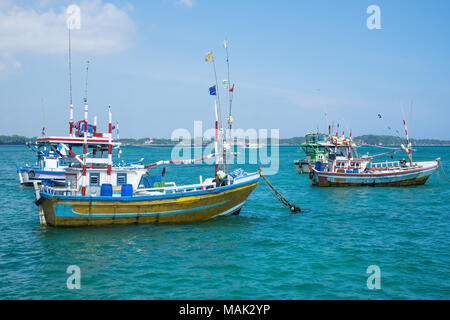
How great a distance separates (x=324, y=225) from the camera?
22.9 meters

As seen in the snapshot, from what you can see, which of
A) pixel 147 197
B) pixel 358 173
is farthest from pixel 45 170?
pixel 358 173

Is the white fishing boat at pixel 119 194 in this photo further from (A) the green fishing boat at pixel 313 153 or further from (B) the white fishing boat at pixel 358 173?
(A) the green fishing boat at pixel 313 153

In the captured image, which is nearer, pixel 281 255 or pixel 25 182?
pixel 281 255

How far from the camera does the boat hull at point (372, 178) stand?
1619 inches

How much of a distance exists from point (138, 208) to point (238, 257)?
23.0 ft

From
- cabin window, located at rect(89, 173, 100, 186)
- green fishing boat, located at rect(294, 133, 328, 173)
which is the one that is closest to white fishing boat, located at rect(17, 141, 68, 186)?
cabin window, located at rect(89, 173, 100, 186)

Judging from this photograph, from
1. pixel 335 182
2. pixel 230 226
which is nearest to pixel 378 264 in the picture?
pixel 230 226

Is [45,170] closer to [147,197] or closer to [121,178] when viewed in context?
[121,178]

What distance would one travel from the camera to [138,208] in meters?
20.9

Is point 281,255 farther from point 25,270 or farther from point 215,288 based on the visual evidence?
point 25,270

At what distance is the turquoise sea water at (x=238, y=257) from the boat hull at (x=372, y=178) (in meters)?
14.5

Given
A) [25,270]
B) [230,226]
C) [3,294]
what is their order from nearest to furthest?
[3,294], [25,270], [230,226]

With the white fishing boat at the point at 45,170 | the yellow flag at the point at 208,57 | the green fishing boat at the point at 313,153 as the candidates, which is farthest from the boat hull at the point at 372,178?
the white fishing boat at the point at 45,170

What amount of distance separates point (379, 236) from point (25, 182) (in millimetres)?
37728
